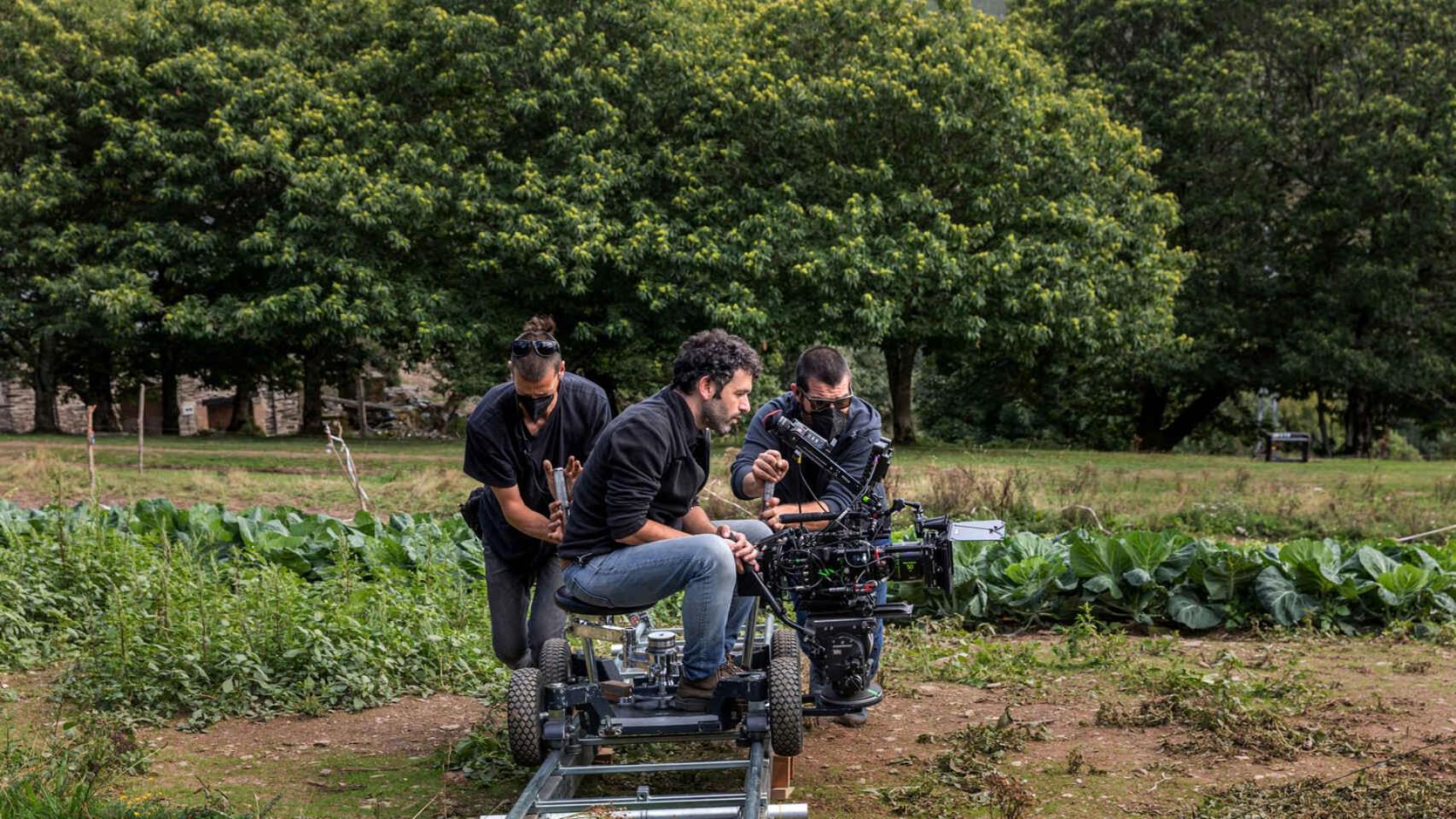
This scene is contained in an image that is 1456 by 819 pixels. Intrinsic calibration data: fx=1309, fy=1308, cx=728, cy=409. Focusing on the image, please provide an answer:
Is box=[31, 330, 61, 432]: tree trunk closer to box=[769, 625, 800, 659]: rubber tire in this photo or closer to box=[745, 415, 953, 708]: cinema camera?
box=[769, 625, 800, 659]: rubber tire

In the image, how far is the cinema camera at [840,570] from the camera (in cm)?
494

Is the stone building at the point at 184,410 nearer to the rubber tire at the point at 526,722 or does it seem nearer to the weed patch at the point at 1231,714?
the rubber tire at the point at 526,722

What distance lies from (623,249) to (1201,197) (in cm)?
1436

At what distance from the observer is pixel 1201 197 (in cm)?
2970

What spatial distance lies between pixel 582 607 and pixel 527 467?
812mm

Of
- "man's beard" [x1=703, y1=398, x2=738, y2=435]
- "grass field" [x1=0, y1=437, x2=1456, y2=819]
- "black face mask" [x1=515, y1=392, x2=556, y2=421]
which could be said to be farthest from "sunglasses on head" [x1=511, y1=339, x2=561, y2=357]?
"grass field" [x1=0, y1=437, x2=1456, y2=819]

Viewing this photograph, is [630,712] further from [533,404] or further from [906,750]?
[906,750]

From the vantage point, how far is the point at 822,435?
19.1ft

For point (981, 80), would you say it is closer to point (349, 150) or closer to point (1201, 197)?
point (1201, 197)

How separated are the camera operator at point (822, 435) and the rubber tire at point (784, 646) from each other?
33cm

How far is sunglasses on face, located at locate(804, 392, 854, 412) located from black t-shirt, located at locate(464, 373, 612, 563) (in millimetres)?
892

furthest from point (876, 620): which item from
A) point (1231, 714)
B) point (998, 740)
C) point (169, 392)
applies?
point (169, 392)

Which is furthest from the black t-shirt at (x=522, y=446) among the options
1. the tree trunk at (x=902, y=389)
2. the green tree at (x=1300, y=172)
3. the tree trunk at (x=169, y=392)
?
the tree trunk at (x=169, y=392)

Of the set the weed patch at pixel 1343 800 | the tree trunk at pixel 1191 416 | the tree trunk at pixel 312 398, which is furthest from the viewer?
the tree trunk at pixel 1191 416
